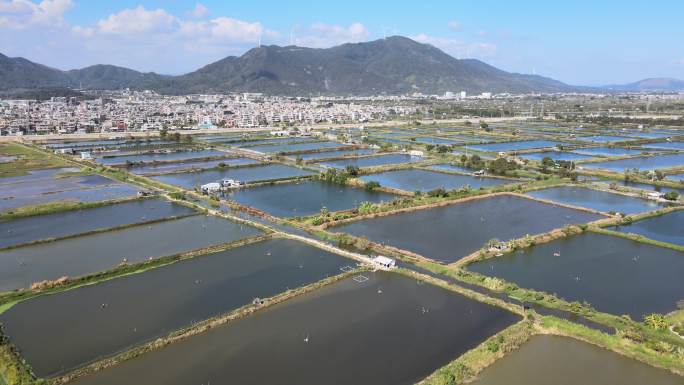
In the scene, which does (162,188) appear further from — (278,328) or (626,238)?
(626,238)

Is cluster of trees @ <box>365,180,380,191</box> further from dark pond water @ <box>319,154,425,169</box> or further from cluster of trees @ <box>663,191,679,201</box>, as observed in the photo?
cluster of trees @ <box>663,191,679,201</box>

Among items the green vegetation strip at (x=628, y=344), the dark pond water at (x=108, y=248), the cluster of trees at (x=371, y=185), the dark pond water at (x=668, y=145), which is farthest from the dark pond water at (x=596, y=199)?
the dark pond water at (x=668, y=145)

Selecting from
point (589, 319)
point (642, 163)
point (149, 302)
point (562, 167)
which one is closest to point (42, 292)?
point (149, 302)

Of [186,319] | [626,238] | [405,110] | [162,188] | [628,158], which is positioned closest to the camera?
[186,319]

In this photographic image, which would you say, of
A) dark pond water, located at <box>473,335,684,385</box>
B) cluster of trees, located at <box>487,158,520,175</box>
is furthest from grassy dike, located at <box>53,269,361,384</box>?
cluster of trees, located at <box>487,158,520,175</box>

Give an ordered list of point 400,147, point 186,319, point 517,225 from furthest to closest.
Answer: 1. point 400,147
2. point 517,225
3. point 186,319

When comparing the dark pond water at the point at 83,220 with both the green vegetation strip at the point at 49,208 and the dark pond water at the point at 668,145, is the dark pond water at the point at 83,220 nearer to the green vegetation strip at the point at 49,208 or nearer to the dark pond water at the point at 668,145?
the green vegetation strip at the point at 49,208

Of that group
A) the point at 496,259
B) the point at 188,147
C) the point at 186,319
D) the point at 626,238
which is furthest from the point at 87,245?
the point at 188,147
